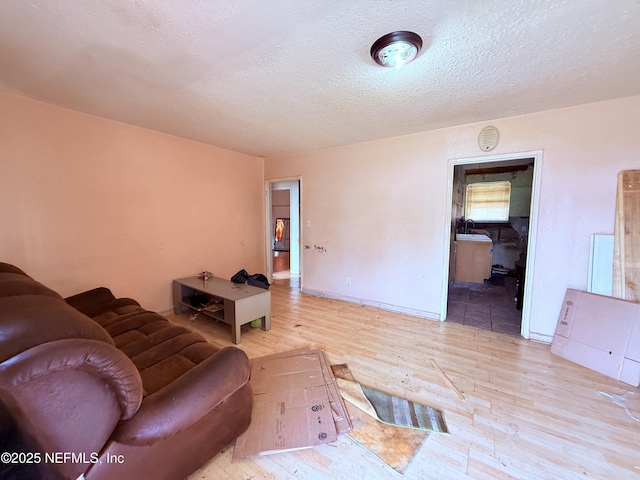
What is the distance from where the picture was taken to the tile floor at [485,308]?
10.5 feet

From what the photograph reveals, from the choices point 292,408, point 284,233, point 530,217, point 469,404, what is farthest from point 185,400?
point 284,233

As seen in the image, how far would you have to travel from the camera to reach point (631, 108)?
7.50 feet

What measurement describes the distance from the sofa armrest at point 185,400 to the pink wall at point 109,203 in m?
2.34

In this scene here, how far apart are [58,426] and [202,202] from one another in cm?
319

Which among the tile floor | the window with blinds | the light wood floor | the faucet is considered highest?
the window with blinds

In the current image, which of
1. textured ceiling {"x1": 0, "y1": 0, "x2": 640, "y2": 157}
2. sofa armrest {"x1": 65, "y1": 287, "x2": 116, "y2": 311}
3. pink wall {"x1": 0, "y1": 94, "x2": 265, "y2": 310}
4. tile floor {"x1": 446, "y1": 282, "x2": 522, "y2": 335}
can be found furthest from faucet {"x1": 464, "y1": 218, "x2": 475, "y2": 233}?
sofa armrest {"x1": 65, "y1": 287, "x2": 116, "y2": 311}

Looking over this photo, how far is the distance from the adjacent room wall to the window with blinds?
12.5 feet

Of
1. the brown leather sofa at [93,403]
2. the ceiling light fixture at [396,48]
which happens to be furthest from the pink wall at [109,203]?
the ceiling light fixture at [396,48]

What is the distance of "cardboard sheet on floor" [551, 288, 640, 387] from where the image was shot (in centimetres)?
213

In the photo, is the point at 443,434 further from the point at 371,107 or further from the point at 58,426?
the point at 371,107

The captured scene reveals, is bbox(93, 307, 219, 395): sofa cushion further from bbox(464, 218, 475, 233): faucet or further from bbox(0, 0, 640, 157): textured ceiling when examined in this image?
bbox(464, 218, 475, 233): faucet

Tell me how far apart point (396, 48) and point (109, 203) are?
3153 millimetres

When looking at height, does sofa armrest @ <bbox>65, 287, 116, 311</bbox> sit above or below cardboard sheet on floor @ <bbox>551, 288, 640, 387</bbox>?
above

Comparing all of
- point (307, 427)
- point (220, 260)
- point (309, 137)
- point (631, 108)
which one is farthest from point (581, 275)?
point (220, 260)
